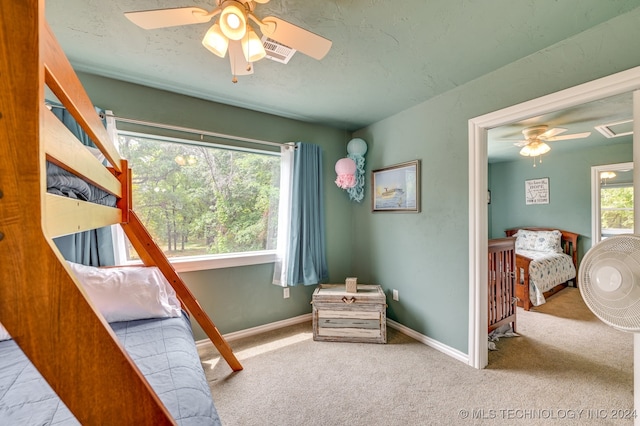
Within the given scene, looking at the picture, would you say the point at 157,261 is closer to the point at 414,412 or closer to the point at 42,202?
the point at 42,202

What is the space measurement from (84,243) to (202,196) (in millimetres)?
973

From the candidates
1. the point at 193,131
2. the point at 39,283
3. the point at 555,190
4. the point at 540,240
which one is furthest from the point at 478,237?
the point at 555,190

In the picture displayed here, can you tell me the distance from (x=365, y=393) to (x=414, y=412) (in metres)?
0.33

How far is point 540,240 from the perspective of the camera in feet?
15.1

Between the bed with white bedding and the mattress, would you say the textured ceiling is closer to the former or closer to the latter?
the bed with white bedding

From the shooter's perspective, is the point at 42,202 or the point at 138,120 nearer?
the point at 42,202

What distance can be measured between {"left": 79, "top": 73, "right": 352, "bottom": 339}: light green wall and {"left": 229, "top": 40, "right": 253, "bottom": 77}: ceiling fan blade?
1.13 metres

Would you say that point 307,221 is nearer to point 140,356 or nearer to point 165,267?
point 165,267

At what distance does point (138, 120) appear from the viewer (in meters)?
2.19

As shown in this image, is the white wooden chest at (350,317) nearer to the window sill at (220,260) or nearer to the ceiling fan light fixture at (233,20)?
the window sill at (220,260)

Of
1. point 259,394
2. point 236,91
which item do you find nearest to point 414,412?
point 259,394

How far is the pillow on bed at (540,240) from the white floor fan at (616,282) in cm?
402

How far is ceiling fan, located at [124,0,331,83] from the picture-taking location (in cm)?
112

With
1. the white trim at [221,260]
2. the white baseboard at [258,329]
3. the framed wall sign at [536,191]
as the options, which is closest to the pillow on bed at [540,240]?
the framed wall sign at [536,191]
